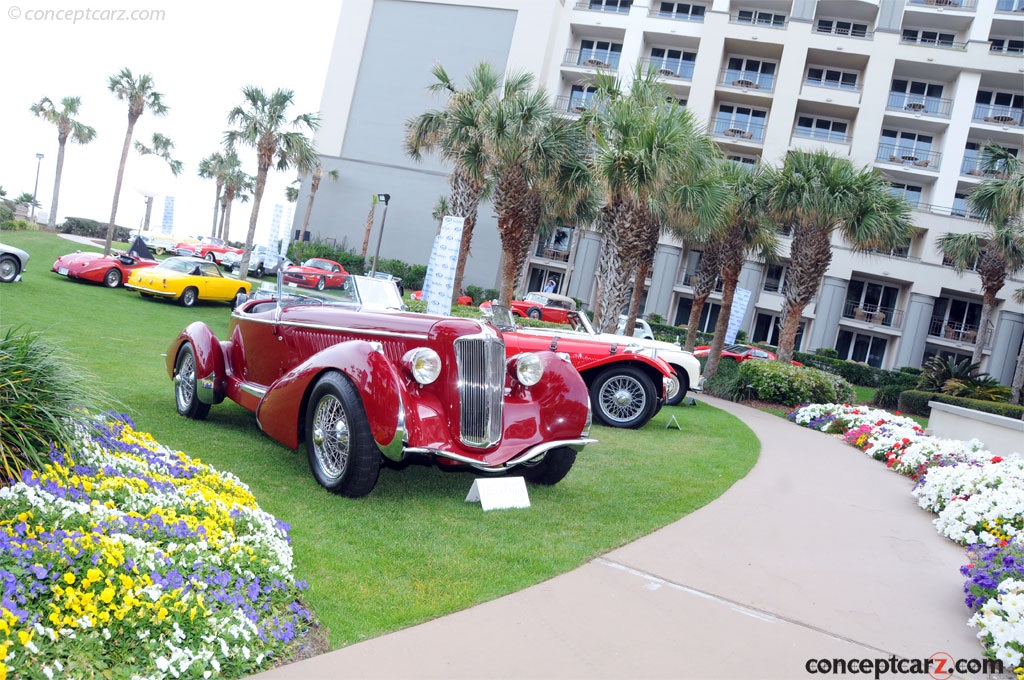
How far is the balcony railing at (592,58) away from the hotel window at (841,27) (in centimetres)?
1061

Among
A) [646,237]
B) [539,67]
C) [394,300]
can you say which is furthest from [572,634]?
[539,67]

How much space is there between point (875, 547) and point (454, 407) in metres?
3.60

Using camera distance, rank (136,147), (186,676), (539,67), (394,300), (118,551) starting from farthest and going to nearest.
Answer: (136,147) < (539,67) < (394,300) < (118,551) < (186,676)

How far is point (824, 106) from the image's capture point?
37.0 meters

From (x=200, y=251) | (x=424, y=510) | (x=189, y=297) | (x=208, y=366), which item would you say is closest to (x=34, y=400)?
(x=424, y=510)

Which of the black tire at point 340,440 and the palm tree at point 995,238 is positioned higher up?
the palm tree at point 995,238

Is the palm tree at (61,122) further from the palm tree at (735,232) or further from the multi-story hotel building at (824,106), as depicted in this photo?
the palm tree at (735,232)

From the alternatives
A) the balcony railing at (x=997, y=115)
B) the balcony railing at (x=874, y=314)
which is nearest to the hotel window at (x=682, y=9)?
the balcony railing at (x=997, y=115)

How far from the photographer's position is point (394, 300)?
6.98 m

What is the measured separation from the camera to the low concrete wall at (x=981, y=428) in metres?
10.6

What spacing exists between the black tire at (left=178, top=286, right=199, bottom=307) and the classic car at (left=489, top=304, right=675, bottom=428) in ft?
39.9

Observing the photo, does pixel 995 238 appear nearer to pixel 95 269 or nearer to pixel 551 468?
pixel 551 468

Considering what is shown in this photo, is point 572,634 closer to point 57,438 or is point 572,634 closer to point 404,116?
point 57,438

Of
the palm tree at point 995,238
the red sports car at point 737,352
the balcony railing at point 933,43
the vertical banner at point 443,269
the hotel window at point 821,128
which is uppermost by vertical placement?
the balcony railing at point 933,43
